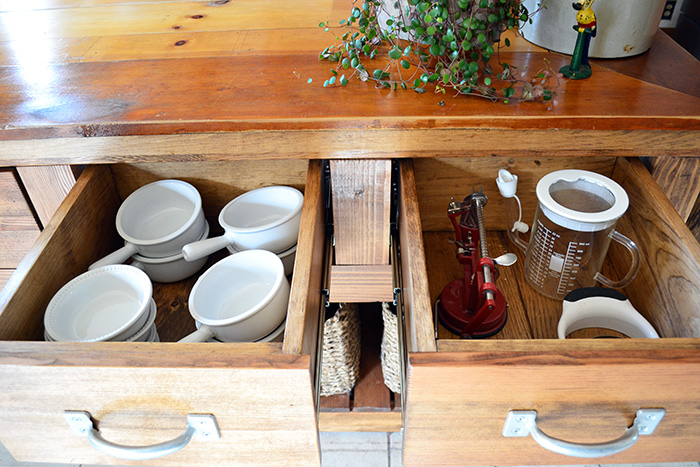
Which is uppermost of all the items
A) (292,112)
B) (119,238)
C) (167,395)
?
(292,112)

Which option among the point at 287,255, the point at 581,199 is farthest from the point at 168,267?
the point at 581,199

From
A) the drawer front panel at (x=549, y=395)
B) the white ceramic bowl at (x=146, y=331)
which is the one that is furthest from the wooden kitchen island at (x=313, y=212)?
the white ceramic bowl at (x=146, y=331)

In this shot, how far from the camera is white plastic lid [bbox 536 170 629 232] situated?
0.71 meters

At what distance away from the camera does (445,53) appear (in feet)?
2.53

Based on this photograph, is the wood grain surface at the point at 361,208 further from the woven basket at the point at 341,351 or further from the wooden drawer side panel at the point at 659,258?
the wooden drawer side panel at the point at 659,258

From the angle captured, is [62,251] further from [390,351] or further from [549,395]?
[549,395]

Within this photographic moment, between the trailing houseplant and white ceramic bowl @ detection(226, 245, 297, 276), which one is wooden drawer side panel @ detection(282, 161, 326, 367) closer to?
white ceramic bowl @ detection(226, 245, 297, 276)

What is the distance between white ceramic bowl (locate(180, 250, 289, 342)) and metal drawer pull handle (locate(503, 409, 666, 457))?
32 cm

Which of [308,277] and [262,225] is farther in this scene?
[262,225]

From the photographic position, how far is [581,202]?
782 mm

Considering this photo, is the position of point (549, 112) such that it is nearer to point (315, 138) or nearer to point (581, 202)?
point (581, 202)

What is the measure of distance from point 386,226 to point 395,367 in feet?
0.81

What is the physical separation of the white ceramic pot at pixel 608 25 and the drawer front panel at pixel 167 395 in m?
0.66

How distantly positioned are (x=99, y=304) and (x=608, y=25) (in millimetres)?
878
